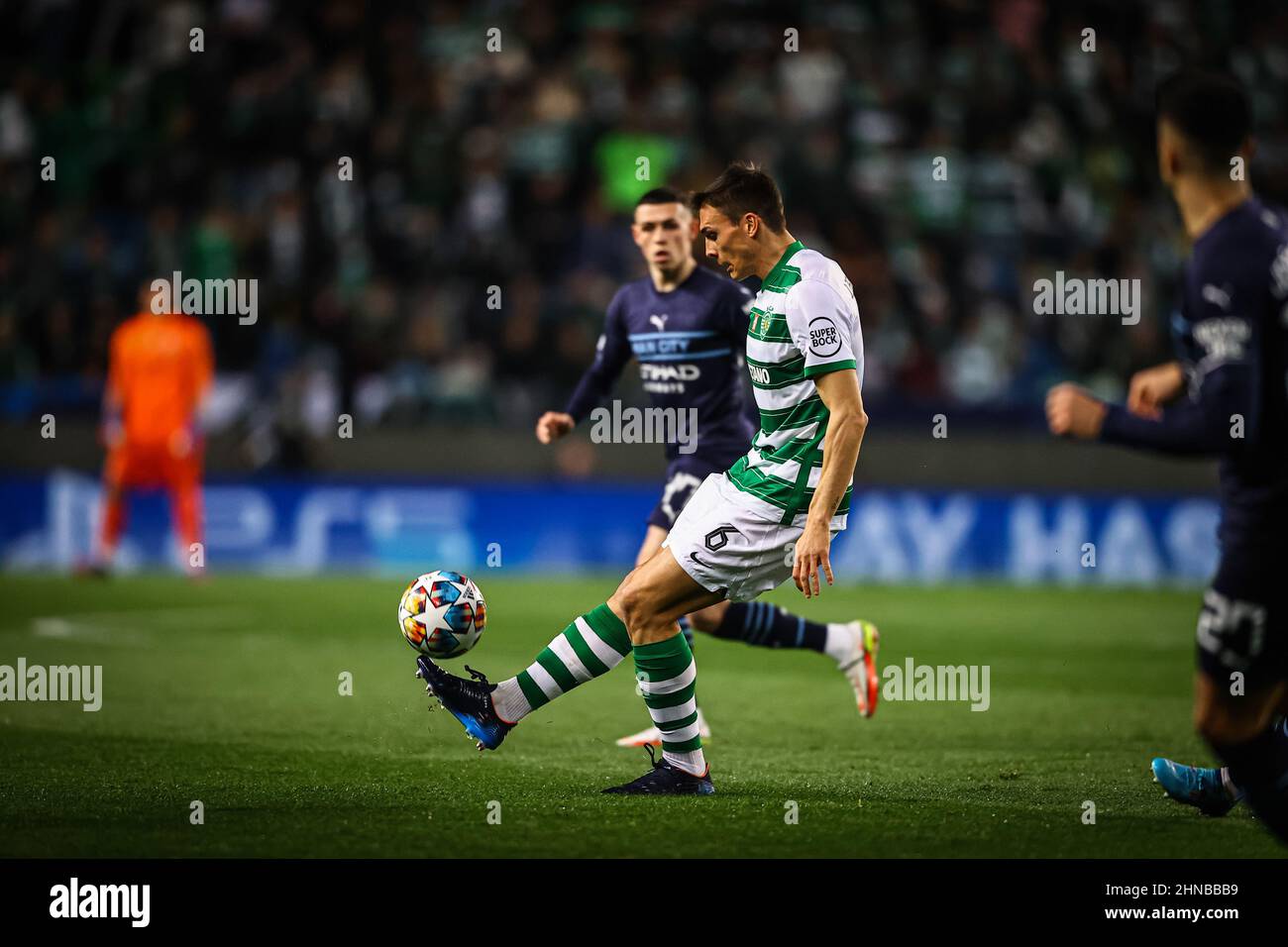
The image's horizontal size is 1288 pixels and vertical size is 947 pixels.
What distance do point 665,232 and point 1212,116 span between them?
3409 mm

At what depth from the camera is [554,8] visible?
19.8 meters

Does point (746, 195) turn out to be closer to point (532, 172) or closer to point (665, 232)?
point (665, 232)

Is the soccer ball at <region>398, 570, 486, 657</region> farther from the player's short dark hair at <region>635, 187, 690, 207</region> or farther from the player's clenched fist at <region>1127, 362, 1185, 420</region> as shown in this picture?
the player's clenched fist at <region>1127, 362, 1185, 420</region>

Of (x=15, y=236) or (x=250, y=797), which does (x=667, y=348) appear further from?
(x=15, y=236)

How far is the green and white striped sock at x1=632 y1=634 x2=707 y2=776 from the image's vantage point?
588 cm

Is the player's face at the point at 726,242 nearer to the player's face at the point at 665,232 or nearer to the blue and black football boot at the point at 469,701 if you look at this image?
the player's face at the point at 665,232

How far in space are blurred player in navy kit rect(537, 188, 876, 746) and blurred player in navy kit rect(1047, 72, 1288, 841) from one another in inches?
124

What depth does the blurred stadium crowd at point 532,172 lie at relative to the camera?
16.6 metres

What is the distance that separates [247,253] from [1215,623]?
14.5m

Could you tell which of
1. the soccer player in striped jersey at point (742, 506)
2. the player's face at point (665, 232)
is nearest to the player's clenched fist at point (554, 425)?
the player's face at point (665, 232)

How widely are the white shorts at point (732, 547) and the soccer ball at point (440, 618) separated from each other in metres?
1.08

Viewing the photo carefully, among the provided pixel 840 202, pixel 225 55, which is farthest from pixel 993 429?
pixel 225 55

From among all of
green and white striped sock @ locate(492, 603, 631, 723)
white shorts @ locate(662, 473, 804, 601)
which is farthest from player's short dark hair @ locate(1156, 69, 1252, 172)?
green and white striped sock @ locate(492, 603, 631, 723)

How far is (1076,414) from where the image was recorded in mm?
4238
